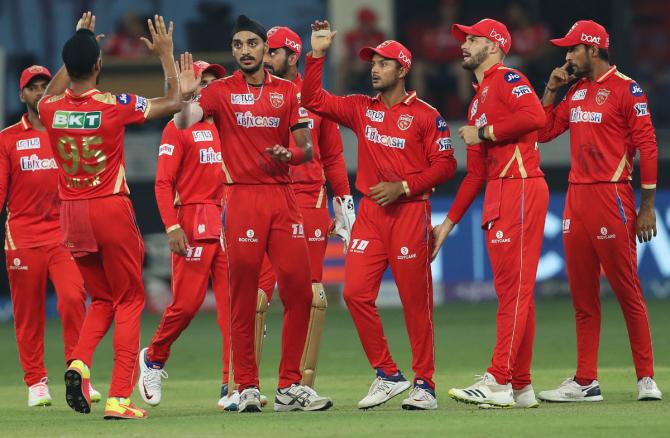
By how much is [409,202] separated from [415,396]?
1.29 m

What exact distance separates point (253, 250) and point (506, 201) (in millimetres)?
1682

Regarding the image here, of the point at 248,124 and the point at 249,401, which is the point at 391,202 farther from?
the point at 249,401

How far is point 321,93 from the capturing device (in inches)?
393

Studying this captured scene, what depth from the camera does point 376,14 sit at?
23.7 m

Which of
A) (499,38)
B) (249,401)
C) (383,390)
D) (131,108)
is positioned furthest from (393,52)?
(249,401)

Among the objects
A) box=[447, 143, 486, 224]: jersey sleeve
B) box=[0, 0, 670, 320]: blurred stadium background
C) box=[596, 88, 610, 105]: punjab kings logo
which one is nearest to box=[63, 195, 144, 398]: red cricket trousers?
box=[447, 143, 486, 224]: jersey sleeve

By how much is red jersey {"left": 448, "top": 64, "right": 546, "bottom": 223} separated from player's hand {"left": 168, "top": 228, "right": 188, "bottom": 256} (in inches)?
72.4

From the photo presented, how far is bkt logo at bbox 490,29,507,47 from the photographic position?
32.4 feet

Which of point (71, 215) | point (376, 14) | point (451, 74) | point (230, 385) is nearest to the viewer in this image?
point (71, 215)

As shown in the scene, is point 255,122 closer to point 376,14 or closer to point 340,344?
point 340,344

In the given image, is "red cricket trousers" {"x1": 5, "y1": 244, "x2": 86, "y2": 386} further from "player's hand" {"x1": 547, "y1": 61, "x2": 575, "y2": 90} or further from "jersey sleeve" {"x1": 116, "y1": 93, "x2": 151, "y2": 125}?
"player's hand" {"x1": 547, "y1": 61, "x2": 575, "y2": 90}

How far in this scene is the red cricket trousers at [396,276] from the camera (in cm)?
981

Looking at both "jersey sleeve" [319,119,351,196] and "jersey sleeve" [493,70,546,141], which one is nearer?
"jersey sleeve" [493,70,546,141]

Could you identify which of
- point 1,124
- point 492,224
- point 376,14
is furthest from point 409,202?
point 376,14
